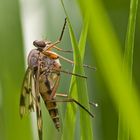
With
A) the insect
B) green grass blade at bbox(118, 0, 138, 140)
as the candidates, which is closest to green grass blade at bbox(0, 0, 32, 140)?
green grass blade at bbox(118, 0, 138, 140)

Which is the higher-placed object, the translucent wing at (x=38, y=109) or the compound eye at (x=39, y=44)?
the compound eye at (x=39, y=44)

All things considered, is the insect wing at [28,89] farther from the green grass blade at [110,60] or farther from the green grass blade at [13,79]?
the green grass blade at [110,60]

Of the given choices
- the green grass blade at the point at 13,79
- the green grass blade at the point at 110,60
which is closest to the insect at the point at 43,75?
the green grass blade at the point at 13,79

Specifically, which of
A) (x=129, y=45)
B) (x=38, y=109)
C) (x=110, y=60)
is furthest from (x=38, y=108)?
(x=110, y=60)

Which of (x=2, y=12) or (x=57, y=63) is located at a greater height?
(x=2, y=12)

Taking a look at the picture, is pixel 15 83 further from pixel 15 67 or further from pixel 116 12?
pixel 116 12

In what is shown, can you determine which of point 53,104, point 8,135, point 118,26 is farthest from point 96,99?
point 8,135

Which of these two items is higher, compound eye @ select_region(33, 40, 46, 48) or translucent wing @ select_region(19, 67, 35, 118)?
compound eye @ select_region(33, 40, 46, 48)

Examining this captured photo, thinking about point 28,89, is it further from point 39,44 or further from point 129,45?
point 129,45

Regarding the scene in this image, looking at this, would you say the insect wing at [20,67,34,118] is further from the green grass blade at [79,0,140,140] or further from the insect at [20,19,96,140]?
the green grass blade at [79,0,140,140]

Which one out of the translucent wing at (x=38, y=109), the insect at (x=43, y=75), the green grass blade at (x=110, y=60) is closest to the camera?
the green grass blade at (x=110, y=60)

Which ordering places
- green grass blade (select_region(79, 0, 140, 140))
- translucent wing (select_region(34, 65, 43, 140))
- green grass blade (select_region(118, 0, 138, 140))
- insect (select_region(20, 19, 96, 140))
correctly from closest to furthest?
1. green grass blade (select_region(79, 0, 140, 140))
2. green grass blade (select_region(118, 0, 138, 140))
3. translucent wing (select_region(34, 65, 43, 140))
4. insect (select_region(20, 19, 96, 140))
